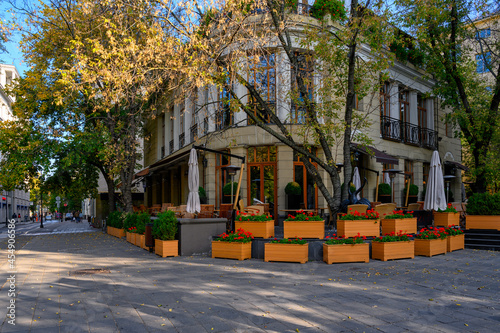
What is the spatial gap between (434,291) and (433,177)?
26.5 feet

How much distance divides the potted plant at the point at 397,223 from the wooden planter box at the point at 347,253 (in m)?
2.00

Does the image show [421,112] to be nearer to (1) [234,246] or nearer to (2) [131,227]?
(2) [131,227]

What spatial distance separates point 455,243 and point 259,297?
830 centimetres

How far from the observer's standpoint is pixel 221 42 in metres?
11.1

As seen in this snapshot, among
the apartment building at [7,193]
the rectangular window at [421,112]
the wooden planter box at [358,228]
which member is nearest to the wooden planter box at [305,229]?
the wooden planter box at [358,228]

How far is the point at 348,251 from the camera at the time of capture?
31.9 ft

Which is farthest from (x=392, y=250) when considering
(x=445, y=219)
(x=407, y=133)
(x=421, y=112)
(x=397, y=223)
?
(x=421, y=112)

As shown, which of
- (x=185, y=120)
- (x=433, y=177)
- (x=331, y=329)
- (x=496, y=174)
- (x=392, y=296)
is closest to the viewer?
(x=331, y=329)

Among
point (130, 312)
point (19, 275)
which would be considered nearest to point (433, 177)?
point (130, 312)

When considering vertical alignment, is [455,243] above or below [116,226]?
above

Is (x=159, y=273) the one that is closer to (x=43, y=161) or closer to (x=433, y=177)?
(x=433, y=177)

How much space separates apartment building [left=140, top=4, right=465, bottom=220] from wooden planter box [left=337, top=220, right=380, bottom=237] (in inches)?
127

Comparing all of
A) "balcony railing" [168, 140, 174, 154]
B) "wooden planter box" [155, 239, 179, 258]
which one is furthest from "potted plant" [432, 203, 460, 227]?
"balcony railing" [168, 140, 174, 154]

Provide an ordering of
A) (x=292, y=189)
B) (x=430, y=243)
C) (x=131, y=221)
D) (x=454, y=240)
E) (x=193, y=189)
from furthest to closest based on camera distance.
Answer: (x=292, y=189) < (x=131, y=221) < (x=193, y=189) < (x=454, y=240) < (x=430, y=243)
